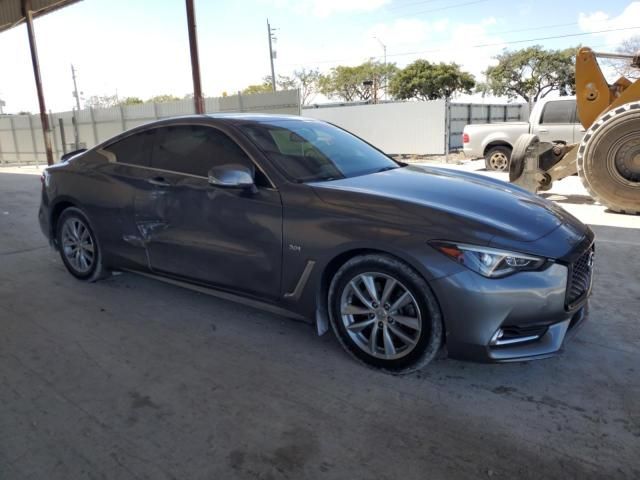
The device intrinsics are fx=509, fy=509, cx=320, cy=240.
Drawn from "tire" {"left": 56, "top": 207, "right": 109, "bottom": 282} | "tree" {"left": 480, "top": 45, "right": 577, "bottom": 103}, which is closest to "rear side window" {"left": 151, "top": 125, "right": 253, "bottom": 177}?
"tire" {"left": 56, "top": 207, "right": 109, "bottom": 282}

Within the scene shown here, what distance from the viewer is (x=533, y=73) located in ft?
146

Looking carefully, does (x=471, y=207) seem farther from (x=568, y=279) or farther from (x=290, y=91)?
(x=290, y=91)

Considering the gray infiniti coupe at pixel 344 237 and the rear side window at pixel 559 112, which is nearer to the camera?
the gray infiniti coupe at pixel 344 237

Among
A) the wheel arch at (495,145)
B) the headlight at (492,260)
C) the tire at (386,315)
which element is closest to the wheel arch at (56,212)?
the tire at (386,315)

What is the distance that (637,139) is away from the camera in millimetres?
7293

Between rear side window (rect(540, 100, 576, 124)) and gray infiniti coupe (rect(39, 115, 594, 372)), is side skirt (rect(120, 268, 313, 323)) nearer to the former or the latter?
gray infiniti coupe (rect(39, 115, 594, 372))

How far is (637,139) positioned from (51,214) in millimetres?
7635

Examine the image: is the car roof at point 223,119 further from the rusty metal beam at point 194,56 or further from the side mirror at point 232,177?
the rusty metal beam at point 194,56

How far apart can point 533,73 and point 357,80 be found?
62.6 ft

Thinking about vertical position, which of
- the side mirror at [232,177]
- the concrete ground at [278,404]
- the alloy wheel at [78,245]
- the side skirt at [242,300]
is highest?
the side mirror at [232,177]

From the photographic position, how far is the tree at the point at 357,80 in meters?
55.3

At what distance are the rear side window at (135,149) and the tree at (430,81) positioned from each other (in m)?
44.6

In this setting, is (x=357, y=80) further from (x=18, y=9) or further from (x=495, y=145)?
(x=495, y=145)

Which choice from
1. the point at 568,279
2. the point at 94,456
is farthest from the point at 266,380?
the point at 568,279
